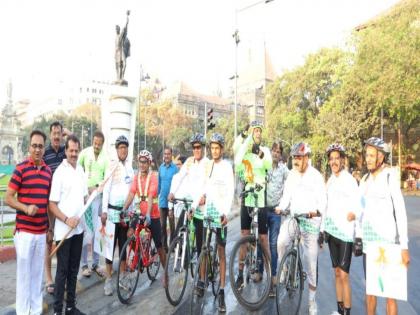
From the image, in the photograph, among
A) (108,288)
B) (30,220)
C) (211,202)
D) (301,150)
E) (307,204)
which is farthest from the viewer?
(108,288)

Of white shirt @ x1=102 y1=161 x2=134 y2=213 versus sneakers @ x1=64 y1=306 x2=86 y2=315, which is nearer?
sneakers @ x1=64 y1=306 x2=86 y2=315

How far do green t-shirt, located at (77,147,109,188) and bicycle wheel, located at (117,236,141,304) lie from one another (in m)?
1.40

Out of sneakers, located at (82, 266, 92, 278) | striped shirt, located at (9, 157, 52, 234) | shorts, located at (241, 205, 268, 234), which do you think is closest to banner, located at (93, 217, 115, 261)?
sneakers, located at (82, 266, 92, 278)

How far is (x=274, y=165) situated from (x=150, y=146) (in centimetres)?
6370

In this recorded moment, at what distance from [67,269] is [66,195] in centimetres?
85

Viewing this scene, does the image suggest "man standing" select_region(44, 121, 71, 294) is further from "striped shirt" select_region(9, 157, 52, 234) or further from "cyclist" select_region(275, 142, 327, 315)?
"cyclist" select_region(275, 142, 327, 315)

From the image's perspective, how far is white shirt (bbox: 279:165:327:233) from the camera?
4.92 meters

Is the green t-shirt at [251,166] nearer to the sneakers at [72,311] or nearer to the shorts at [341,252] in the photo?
the shorts at [341,252]

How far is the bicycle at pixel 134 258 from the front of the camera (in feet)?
17.3

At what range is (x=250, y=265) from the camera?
18.2 feet

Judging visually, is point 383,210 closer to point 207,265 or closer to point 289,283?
point 289,283

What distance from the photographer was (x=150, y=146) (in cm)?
6925

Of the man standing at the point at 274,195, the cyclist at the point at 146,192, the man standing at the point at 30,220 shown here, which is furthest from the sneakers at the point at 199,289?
the man standing at the point at 30,220

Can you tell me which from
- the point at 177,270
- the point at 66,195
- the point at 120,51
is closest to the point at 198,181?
the point at 177,270
